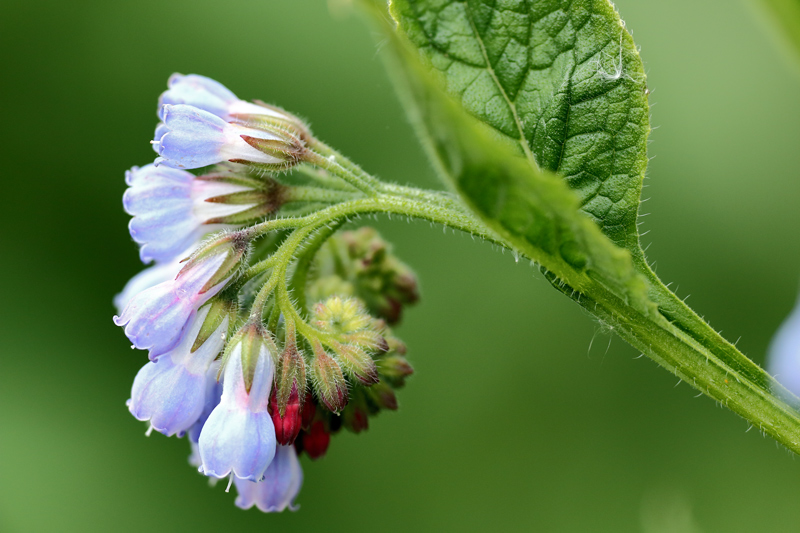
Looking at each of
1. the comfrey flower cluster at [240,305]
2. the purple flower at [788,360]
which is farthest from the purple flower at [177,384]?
the purple flower at [788,360]

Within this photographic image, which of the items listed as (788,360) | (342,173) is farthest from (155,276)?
(788,360)

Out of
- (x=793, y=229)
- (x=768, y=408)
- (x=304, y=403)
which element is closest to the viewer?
(x=768, y=408)

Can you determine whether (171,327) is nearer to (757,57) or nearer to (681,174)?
(681,174)

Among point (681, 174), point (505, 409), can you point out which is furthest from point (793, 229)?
point (505, 409)

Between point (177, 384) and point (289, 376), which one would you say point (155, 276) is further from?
point (289, 376)

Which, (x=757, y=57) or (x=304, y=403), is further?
(x=757, y=57)
